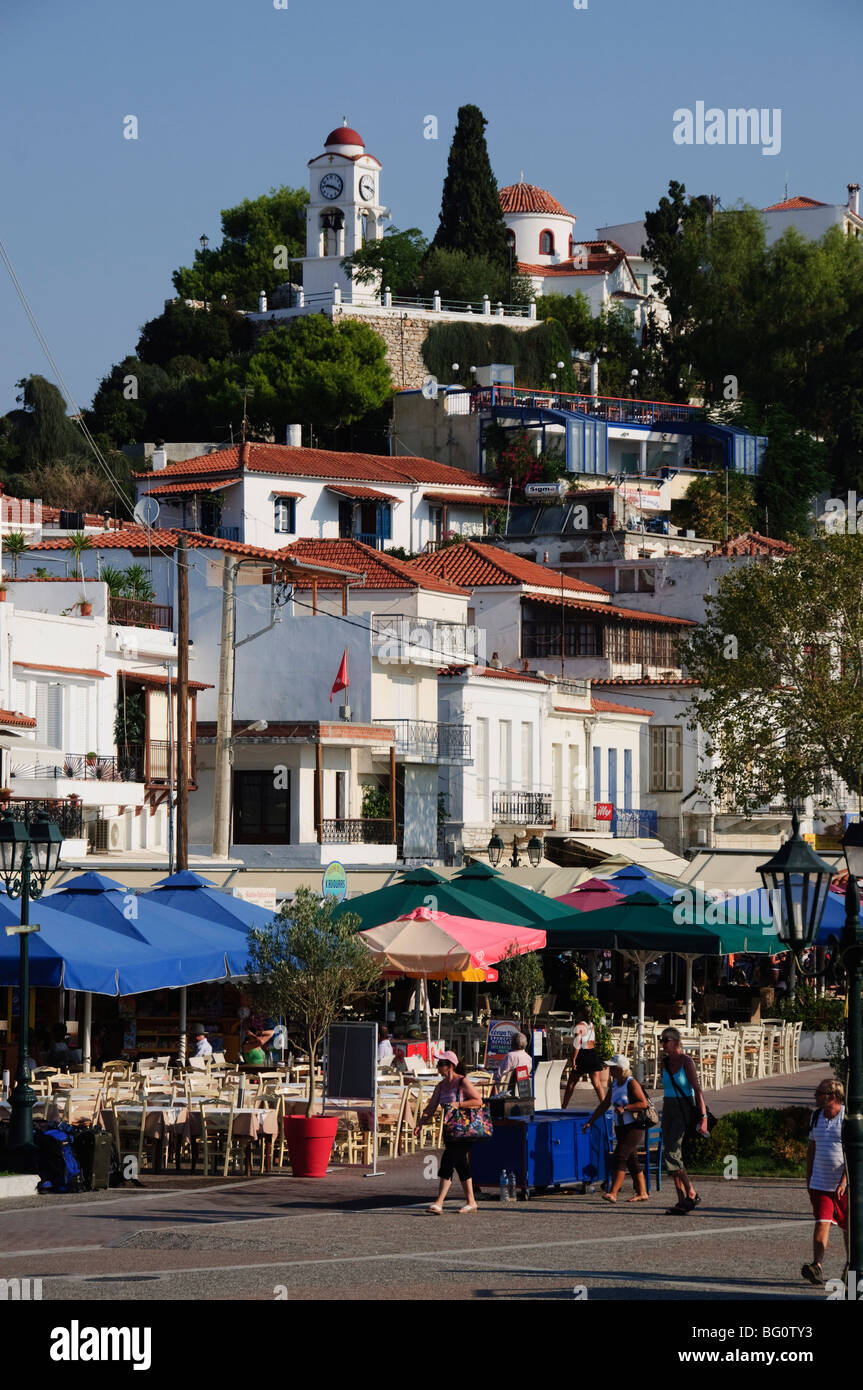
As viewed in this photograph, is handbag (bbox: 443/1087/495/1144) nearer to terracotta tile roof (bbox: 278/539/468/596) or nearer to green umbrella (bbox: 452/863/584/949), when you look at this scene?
green umbrella (bbox: 452/863/584/949)

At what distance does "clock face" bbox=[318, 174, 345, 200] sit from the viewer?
105875 mm

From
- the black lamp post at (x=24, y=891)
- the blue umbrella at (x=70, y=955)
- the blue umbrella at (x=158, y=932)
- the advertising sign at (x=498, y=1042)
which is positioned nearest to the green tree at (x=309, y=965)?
the blue umbrella at (x=70, y=955)

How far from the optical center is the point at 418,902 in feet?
94.7

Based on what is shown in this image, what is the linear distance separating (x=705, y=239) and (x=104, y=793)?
64.0 metres

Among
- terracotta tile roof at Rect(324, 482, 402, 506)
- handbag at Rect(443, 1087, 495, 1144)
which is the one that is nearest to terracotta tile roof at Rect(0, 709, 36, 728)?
handbag at Rect(443, 1087, 495, 1144)

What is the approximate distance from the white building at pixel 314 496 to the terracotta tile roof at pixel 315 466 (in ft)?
0.13

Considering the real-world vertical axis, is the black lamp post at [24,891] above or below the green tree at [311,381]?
below

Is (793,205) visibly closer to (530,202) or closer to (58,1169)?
(530,202)

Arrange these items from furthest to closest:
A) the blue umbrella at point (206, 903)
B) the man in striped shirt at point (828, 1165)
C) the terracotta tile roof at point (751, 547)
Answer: the terracotta tile roof at point (751, 547) < the blue umbrella at point (206, 903) < the man in striped shirt at point (828, 1165)

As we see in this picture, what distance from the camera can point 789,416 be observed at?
95812 millimetres

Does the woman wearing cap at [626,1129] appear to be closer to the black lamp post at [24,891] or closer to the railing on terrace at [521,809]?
the black lamp post at [24,891]

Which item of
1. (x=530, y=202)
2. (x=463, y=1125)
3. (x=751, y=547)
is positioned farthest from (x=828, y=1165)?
(x=530, y=202)

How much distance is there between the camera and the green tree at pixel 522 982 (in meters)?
35.3
